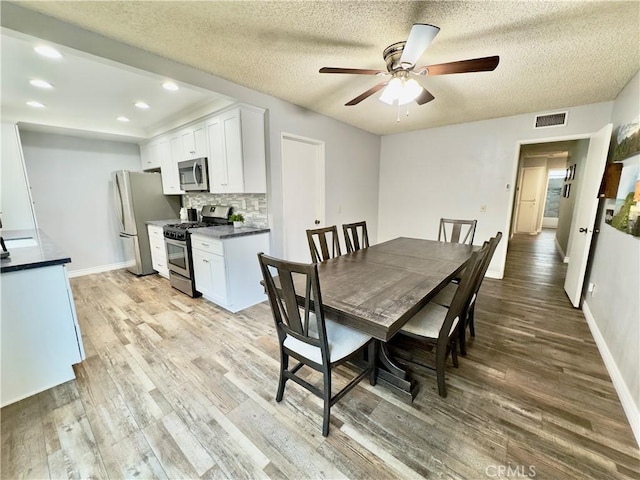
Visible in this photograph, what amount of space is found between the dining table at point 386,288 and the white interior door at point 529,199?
25.8 ft

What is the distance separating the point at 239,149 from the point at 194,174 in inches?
38.6

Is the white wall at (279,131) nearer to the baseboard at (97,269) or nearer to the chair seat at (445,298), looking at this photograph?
the chair seat at (445,298)

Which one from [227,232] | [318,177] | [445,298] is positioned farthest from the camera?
[318,177]

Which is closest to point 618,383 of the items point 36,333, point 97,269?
point 36,333

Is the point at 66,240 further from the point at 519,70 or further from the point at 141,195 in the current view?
the point at 519,70

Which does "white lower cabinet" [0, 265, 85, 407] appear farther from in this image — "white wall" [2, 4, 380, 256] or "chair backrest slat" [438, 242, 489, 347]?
"chair backrest slat" [438, 242, 489, 347]

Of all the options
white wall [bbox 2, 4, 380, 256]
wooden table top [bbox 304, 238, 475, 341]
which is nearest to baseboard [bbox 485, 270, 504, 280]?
wooden table top [bbox 304, 238, 475, 341]

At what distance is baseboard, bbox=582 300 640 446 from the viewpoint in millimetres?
1450

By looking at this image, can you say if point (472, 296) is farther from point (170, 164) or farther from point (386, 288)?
point (170, 164)

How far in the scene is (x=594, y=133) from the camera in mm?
3084

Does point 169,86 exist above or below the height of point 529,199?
above

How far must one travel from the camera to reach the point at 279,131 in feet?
10.3

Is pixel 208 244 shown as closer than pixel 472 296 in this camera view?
No

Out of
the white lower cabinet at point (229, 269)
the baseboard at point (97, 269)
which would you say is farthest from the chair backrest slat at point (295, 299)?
the baseboard at point (97, 269)
